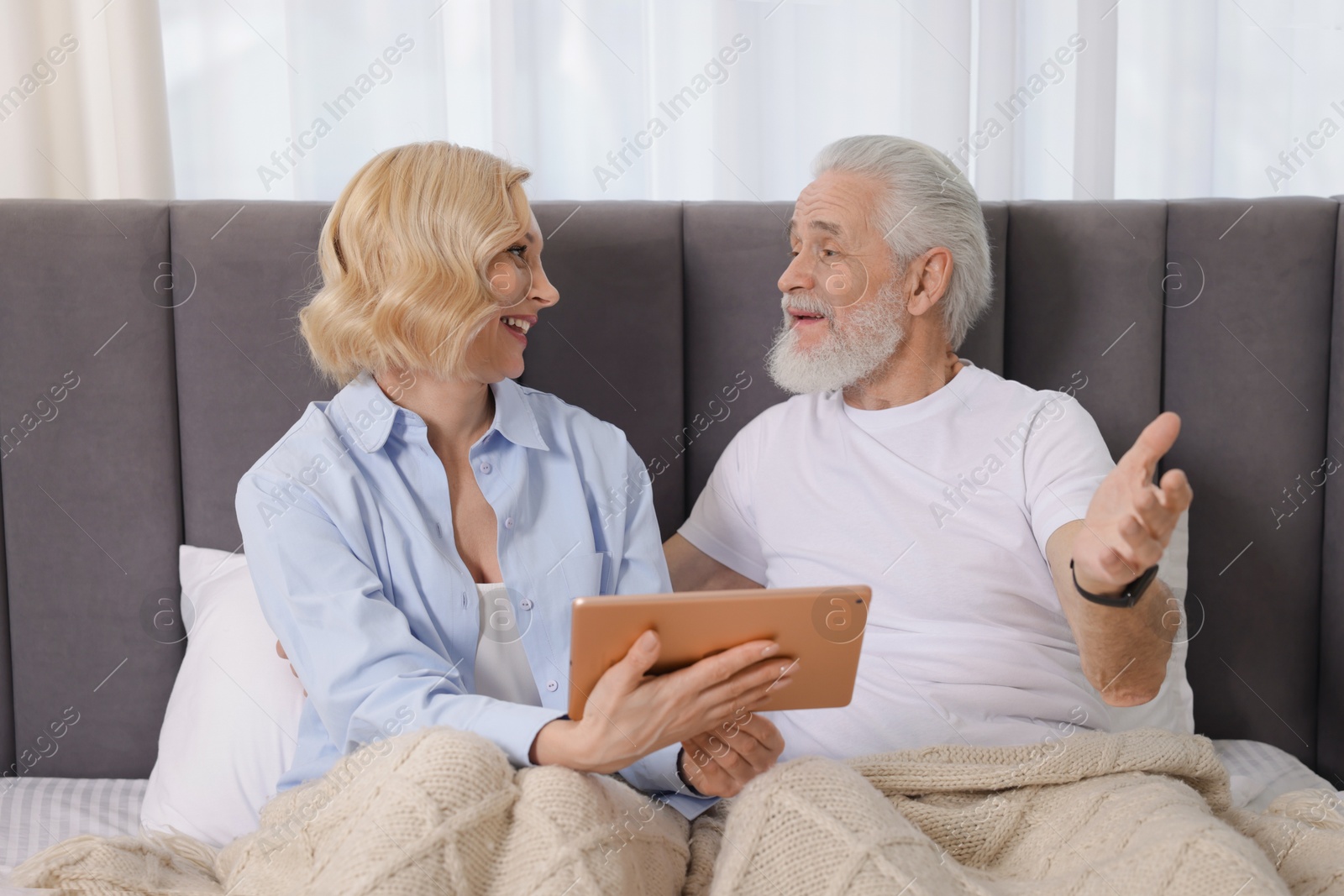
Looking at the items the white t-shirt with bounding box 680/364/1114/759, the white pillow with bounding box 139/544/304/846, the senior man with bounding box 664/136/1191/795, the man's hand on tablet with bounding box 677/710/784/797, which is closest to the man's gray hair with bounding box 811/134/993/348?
the senior man with bounding box 664/136/1191/795

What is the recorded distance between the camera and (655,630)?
3.11ft

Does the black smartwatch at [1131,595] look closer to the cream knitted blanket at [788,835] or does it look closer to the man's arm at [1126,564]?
the man's arm at [1126,564]

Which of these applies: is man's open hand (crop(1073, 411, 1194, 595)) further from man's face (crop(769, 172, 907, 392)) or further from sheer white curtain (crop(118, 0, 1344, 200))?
sheer white curtain (crop(118, 0, 1344, 200))

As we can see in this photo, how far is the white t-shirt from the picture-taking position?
4.36ft

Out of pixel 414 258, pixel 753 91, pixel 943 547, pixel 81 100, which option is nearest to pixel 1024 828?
pixel 943 547

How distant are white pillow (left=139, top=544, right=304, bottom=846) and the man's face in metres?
0.83

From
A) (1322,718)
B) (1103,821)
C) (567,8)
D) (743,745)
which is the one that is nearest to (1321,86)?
(1322,718)

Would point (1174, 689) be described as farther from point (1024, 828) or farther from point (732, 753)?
point (732, 753)

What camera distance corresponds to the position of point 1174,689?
1.55m

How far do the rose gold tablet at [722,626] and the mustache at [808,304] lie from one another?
2.09 feet

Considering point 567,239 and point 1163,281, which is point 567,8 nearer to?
point 567,239

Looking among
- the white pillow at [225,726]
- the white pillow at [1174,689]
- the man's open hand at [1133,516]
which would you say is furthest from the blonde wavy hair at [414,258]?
the white pillow at [1174,689]

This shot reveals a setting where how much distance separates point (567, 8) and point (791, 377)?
808 mm

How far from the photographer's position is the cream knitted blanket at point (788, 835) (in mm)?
902
